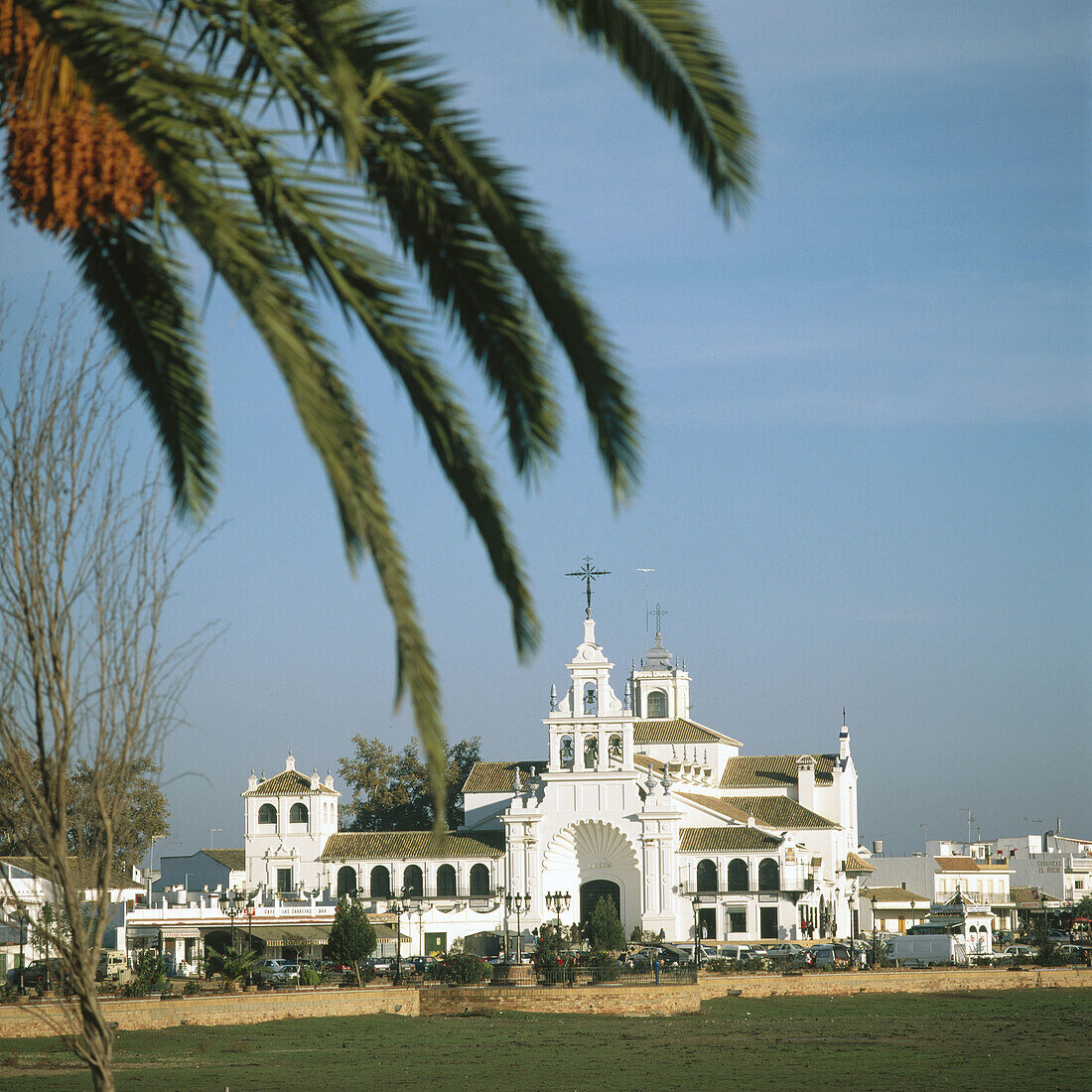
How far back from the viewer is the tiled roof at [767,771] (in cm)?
7388

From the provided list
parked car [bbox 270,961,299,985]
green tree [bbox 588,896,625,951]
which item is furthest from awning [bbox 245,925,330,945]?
green tree [bbox 588,896,625,951]

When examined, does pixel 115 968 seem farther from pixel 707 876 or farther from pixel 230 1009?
pixel 707 876

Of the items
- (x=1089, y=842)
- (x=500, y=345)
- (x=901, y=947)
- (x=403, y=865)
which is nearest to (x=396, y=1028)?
(x=901, y=947)

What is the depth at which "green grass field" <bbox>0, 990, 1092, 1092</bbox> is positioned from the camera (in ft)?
74.6

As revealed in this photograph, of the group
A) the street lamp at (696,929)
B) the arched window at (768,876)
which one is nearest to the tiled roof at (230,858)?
the street lamp at (696,929)

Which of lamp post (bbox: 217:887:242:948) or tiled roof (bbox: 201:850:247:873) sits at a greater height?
tiled roof (bbox: 201:850:247:873)

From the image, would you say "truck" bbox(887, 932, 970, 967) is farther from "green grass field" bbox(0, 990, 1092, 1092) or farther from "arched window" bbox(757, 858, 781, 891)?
"green grass field" bbox(0, 990, 1092, 1092)

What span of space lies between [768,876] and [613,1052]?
116 feet

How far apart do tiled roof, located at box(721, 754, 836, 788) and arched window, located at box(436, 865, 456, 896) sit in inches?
605

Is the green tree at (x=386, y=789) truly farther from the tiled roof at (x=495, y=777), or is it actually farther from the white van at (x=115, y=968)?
the white van at (x=115, y=968)

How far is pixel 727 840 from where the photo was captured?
62562 mm

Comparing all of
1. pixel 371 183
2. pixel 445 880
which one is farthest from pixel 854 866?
pixel 371 183

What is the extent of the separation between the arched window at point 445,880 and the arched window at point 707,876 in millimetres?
11280

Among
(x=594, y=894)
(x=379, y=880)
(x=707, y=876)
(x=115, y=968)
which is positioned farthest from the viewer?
(x=379, y=880)
